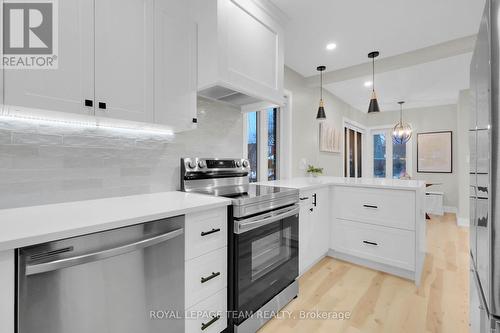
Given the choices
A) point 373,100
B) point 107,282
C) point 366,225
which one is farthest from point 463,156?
point 107,282

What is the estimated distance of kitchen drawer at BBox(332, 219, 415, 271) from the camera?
2.36 metres

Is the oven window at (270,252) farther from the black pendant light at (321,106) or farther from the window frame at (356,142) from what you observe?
the window frame at (356,142)

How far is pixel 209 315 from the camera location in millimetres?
1453

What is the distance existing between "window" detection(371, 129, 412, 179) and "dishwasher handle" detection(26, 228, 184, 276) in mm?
6738

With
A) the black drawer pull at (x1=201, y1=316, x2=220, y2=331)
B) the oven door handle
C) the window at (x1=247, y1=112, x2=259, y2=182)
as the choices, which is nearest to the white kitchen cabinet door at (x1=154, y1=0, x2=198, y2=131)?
the oven door handle

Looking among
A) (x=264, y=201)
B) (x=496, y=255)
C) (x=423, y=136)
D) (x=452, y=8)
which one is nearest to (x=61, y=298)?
(x=264, y=201)

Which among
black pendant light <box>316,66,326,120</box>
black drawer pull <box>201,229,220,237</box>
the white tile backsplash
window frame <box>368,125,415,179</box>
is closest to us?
the white tile backsplash

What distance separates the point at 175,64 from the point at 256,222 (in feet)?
4.08

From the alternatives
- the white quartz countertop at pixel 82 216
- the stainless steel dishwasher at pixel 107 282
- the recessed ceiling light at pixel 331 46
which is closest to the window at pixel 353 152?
the recessed ceiling light at pixel 331 46

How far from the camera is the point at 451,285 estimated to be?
2246mm

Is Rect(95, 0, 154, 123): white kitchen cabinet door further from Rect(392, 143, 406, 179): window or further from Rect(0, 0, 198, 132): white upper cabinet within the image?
Rect(392, 143, 406, 179): window

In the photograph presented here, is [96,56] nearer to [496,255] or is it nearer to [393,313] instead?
[496,255]

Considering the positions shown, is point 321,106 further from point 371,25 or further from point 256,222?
point 256,222

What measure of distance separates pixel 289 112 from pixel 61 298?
3.07 m
